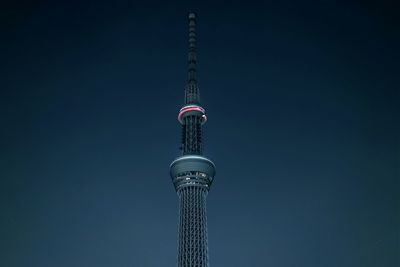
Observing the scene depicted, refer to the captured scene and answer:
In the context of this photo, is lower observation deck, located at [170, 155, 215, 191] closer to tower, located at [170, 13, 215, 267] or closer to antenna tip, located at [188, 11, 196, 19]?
tower, located at [170, 13, 215, 267]

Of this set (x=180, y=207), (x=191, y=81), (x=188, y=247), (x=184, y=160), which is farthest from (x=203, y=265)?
(x=191, y=81)

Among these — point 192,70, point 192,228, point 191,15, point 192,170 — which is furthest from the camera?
point 191,15

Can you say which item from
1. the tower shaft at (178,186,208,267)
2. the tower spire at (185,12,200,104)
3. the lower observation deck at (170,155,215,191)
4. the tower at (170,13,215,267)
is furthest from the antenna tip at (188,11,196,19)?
the tower shaft at (178,186,208,267)

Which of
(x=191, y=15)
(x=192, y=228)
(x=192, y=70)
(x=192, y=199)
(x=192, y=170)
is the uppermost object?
(x=191, y=15)

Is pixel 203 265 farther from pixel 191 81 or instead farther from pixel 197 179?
pixel 191 81

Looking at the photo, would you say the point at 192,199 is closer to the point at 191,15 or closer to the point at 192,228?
the point at 192,228

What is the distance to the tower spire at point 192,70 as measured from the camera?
17725 centimetres

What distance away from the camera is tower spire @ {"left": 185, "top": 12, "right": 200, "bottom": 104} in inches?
6978

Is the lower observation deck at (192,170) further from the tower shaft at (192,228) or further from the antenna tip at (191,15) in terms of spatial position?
the antenna tip at (191,15)

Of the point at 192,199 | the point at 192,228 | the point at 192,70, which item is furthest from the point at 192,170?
the point at 192,70

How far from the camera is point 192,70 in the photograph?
182750mm

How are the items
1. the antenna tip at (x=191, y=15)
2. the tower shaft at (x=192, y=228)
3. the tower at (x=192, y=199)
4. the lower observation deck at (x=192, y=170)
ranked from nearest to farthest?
the tower shaft at (x=192, y=228) < the tower at (x=192, y=199) < the lower observation deck at (x=192, y=170) < the antenna tip at (x=191, y=15)

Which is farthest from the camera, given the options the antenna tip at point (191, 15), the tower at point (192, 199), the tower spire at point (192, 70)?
the antenna tip at point (191, 15)

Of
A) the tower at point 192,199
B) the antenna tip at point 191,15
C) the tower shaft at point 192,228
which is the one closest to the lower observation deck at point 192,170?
the tower at point 192,199
